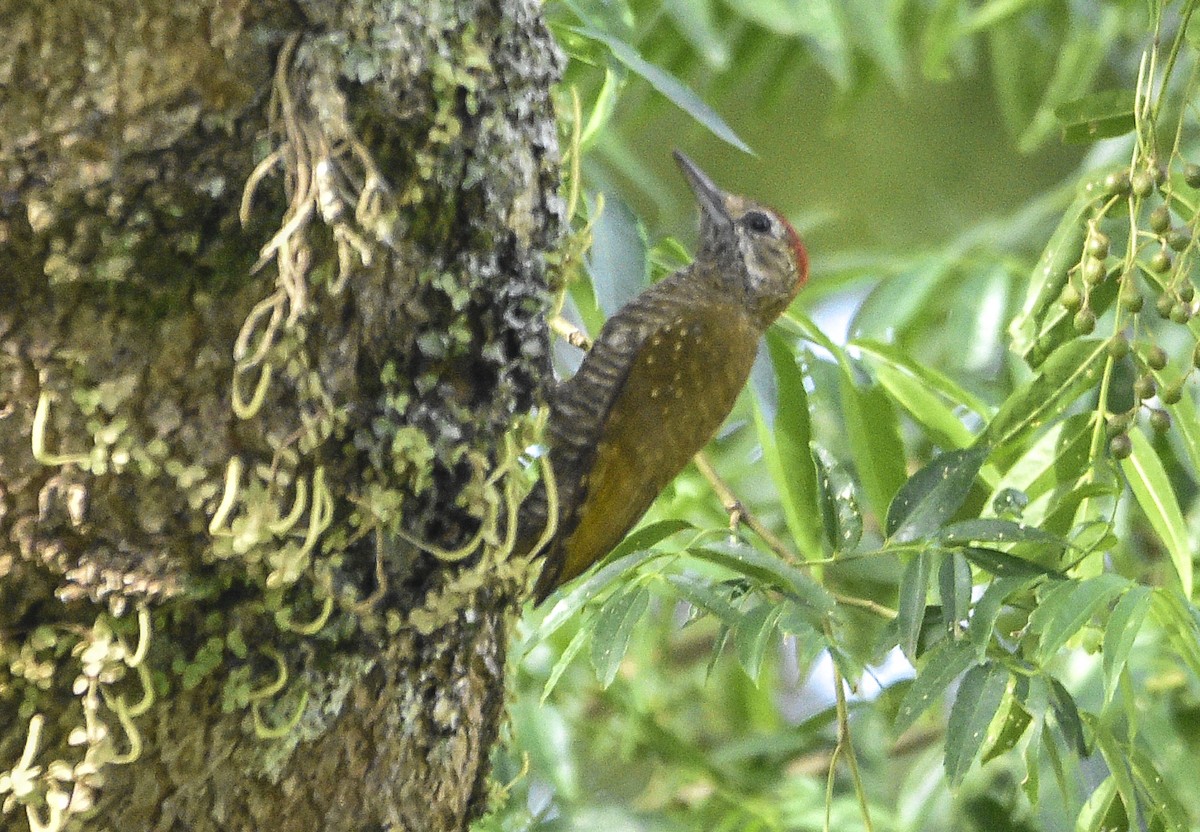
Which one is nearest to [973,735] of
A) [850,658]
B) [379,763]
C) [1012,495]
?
[850,658]

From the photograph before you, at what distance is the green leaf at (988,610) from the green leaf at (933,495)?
0.15 m

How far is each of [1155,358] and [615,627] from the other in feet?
2.93

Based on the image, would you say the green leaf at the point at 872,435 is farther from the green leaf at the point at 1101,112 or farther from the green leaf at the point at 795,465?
the green leaf at the point at 1101,112

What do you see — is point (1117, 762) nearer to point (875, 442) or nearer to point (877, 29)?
point (875, 442)

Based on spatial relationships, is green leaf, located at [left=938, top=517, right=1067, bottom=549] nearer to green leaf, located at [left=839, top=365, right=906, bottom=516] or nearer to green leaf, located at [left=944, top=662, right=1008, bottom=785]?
green leaf, located at [left=944, top=662, right=1008, bottom=785]

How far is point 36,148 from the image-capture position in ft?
4.90

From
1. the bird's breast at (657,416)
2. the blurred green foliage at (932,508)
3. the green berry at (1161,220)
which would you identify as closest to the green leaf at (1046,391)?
the blurred green foliage at (932,508)

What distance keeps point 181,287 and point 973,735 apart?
115cm

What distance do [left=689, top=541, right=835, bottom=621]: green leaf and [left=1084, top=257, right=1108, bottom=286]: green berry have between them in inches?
23.3

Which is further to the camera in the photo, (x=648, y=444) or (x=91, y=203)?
(x=648, y=444)

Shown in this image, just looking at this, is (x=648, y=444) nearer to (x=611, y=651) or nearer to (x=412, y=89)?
(x=611, y=651)

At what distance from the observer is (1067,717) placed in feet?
6.53

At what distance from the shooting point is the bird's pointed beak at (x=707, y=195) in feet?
11.3

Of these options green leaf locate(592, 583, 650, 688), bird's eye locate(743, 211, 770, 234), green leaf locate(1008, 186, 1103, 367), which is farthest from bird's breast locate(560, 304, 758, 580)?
green leaf locate(1008, 186, 1103, 367)
